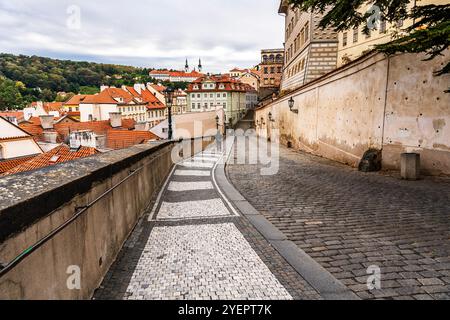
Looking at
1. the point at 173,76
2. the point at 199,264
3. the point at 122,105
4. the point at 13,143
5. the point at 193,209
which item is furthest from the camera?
the point at 173,76

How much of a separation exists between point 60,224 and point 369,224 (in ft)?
17.9

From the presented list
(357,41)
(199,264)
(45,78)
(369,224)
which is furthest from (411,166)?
(45,78)

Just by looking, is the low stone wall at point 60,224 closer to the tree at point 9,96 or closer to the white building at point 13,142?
the white building at point 13,142

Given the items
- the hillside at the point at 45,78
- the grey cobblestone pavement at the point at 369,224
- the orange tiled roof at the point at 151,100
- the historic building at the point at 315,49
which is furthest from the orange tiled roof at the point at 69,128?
the hillside at the point at 45,78

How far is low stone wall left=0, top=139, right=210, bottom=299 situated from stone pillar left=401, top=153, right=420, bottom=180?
9.21 meters

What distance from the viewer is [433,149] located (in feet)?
33.1

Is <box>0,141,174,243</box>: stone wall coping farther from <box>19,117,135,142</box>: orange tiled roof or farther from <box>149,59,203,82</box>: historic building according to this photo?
<box>149,59,203,82</box>: historic building

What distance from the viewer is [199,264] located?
173 inches

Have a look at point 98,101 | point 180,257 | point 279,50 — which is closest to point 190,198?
point 180,257

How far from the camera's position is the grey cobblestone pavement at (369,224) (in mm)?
3918

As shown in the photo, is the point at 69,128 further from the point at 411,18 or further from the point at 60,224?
the point at 60,224

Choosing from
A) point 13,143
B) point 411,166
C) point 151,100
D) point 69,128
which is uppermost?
point 151,100

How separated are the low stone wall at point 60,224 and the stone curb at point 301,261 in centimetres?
267
